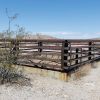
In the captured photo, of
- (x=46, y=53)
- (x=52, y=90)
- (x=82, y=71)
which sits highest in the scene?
(x=46, y=53)

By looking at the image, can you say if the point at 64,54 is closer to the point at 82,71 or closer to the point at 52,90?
the point at 82,71

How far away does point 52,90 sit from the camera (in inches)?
324

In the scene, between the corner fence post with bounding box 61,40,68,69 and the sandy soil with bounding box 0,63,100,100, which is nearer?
the sandy soil with bounding box 0,63,100,100

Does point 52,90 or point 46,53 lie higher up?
point 46,53

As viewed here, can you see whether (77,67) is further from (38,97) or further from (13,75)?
(38,97)

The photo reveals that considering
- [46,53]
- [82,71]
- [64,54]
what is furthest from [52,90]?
[82,71]

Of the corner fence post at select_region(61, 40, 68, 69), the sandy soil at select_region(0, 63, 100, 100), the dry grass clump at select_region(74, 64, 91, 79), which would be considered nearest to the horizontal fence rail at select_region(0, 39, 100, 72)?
the corner fence post at select_region(61, 40, 68, 69)

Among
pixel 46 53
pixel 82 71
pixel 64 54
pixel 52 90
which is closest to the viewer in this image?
pixel 52 90

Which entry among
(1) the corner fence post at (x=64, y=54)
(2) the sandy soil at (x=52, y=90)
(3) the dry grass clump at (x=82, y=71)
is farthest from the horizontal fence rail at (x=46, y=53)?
(2) the sandy soil at (x=52, y=90)

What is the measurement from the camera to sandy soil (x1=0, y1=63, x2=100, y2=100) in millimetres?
7488

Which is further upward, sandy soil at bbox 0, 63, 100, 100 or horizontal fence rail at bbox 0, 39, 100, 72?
horizontal fence rail at bbox 0, 39, 100, 72

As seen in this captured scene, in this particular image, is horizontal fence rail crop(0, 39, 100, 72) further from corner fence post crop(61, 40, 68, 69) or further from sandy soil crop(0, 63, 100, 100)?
sandy soil crop(0, 63, 100, 100)

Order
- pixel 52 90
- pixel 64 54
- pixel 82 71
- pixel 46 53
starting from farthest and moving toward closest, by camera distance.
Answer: pixel 82 71
pixel 46 53
pixel 64 54
pixel 52 90

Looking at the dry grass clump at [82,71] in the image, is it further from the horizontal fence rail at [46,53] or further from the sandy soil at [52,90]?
the sandy soil at [52,90]
